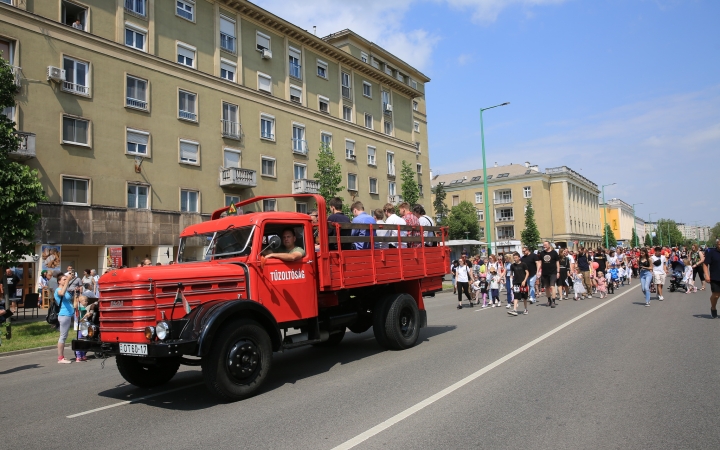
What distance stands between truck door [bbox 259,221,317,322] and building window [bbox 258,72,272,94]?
98.2ft

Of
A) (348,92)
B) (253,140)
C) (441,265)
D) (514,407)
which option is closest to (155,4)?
(253,140)

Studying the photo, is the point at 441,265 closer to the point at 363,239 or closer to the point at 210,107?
the point at 363,239

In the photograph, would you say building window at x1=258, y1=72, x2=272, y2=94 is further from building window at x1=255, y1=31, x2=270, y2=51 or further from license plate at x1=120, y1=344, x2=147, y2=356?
license plate at x1=120, y1=344, x2=147, y2=356

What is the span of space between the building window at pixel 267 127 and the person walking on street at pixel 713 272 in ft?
93.0

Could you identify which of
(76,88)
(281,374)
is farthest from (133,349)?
(76,88)

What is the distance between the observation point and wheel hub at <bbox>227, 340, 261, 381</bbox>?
6.00 meters

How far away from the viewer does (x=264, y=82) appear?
117ft

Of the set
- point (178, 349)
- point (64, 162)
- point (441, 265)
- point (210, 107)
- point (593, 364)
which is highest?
point (210, 107)

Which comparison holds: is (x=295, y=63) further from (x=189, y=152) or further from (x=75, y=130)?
(x=75, y=130)

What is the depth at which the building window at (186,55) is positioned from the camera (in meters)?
30.2

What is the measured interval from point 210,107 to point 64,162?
979 centimetres

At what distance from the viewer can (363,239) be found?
8.16 meters

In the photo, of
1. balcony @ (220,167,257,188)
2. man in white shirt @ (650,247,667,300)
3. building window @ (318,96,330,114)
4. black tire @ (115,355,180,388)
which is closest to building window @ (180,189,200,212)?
balcony @ (220,167,257,188)

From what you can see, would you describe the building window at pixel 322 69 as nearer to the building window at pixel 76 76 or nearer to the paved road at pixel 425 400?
the building window at pixel 76 76
